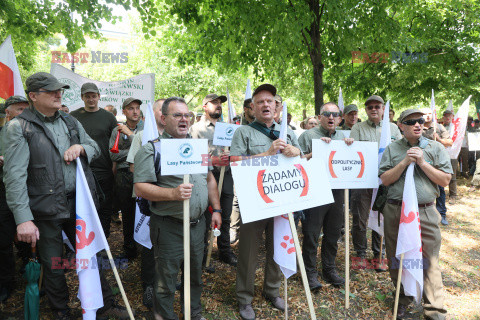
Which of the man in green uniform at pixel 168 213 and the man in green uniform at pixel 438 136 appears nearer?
the man in green uniform at pixel 168 213

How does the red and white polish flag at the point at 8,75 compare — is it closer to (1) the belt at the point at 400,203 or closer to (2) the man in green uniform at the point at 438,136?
(1) the belt at the point at 400,203

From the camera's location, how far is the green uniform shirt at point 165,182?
10.2 ft

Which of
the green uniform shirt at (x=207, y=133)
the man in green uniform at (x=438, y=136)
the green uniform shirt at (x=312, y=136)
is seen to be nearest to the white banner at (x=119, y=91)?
the green uniform shirt at (x=207, y=133)

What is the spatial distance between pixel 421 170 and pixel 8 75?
19.5 feet

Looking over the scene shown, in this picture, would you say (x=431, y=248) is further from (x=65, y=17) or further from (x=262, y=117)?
(x=65, y=17)

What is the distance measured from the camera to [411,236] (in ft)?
11.9

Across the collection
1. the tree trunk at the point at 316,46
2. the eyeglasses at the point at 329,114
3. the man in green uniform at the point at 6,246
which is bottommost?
the man in green uniform at the point at 6,246

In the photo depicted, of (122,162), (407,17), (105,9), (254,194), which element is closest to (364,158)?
(254,194)

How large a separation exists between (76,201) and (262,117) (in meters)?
2.12

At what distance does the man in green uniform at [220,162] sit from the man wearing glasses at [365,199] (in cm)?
204

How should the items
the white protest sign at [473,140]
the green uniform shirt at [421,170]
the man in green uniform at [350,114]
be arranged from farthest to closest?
the white protest sign at [473,140]
the man in green uniform at [350,114]
the green uniform shirt at [421,170]

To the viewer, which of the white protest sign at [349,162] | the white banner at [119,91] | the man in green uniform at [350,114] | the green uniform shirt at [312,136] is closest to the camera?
the white protest sign at [349,162]

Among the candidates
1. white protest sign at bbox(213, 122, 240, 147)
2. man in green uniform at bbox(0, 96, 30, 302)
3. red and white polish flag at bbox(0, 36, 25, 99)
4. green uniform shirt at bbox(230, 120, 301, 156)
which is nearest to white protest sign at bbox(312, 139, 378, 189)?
green uniform shirt at bbox(230, 120, 301, 156)

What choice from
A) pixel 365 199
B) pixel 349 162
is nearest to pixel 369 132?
pixel 365 199
